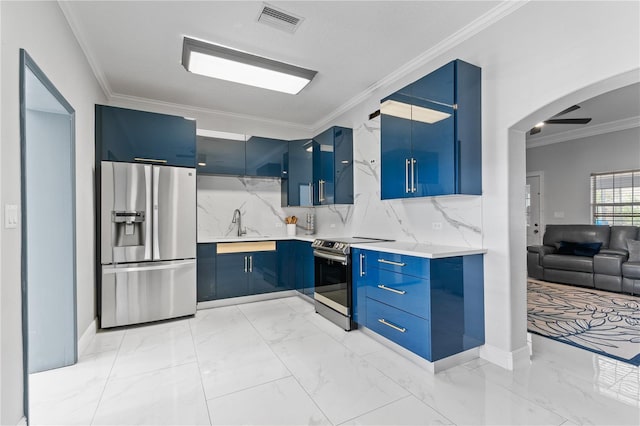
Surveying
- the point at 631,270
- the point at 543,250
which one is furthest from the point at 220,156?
the point at 631,270

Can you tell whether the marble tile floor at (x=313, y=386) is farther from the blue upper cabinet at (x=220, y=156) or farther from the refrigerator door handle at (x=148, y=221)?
the blue upper cabinet at (x=220, y=156)

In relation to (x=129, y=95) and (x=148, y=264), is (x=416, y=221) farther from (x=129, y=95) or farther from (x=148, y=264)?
(x=129, y=95)

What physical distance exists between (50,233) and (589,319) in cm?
527

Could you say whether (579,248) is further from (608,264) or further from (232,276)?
(232,276)

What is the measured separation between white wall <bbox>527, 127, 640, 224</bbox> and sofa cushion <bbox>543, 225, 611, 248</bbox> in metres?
0.66

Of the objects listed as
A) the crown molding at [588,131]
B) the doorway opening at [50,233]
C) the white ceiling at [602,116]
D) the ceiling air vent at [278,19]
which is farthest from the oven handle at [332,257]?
the crown molding at [588,131]

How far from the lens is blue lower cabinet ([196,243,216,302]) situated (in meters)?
3.83

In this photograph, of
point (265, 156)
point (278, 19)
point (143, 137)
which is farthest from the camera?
point (265, 156)

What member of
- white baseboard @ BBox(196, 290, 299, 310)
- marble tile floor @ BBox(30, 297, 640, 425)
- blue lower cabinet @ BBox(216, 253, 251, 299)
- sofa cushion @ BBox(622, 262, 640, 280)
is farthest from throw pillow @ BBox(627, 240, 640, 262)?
blue lower cabinet @ BBox(216, 253, 251, 299)

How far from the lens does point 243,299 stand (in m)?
4.11

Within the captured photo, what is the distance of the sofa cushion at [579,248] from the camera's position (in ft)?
16.3

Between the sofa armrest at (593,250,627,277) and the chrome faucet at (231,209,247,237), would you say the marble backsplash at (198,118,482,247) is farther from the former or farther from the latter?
the sofa armrest at (593,250,627,277)

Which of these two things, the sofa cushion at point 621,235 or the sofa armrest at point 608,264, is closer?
the sofa armrest at point 608,264

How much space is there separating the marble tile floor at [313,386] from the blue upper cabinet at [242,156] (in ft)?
7.48
